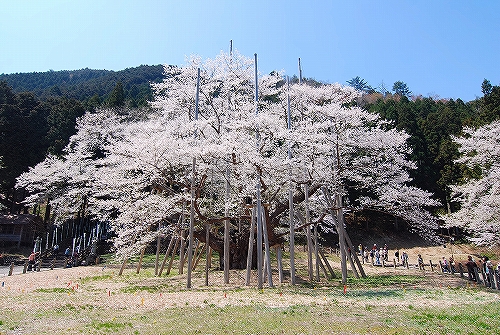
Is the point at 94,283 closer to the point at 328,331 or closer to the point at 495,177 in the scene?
the point at 328,331

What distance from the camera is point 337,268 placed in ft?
73.6

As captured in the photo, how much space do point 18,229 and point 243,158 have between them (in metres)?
25.7

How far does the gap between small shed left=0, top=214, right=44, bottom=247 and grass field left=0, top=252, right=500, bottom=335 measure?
1778 centimetres

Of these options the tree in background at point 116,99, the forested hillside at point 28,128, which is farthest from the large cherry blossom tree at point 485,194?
the tree in background at point 116,99

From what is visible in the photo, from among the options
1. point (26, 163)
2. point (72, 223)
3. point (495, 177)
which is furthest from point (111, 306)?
point (26, 163)

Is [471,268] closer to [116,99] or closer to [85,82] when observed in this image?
[116,99]

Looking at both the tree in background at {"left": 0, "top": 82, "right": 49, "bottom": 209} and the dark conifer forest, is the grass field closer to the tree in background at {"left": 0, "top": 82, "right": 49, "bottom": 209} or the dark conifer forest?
the dark conifer forest

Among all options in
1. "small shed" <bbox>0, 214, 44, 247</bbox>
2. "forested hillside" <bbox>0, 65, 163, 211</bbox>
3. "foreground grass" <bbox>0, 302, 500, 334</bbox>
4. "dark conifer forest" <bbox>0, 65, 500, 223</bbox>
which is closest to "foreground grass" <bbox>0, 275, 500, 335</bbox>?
"foreground grass" <bbox>0, 302, 500, 334</bbox>

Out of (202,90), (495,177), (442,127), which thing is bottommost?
(495,177)

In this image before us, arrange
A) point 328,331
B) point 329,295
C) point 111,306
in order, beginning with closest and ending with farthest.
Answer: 1. point 328,331
2. point 111,306
3. point 329,295

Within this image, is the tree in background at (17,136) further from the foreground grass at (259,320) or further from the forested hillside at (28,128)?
the foreground grass at (259,320)

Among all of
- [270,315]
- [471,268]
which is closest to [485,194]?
[471,268]

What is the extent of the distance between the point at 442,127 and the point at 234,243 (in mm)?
Answer: 33296

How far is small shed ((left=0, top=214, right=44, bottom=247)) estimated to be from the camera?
29.2m
